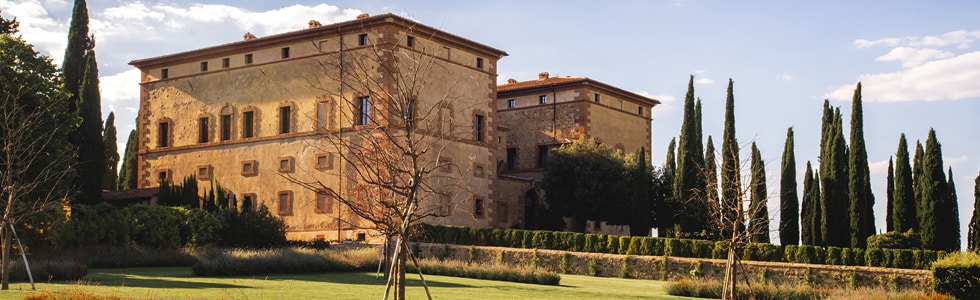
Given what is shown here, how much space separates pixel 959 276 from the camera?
25094mm

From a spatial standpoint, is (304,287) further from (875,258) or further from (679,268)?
(875,258)

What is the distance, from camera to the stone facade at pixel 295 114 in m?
44.4

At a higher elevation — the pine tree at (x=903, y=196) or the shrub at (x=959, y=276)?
the pine tree at (x=903, y=196)

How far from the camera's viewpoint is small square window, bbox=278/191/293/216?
151 ft

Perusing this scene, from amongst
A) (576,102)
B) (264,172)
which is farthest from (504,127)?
(264,172)

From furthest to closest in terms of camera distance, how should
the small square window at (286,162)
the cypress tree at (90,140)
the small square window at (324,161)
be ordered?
the small square window at (286,162) → the small square window at (324,161) → the cypress tree at (90,140)

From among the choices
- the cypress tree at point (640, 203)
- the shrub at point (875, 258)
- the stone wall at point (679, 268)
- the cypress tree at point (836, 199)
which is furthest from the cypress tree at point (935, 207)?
the cypress tree at point (640, 203)

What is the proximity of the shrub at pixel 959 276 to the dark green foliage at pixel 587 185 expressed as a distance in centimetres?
2392

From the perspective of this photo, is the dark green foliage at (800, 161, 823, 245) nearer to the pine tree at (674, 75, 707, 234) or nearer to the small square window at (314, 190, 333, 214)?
the pine tree at (674, 75, 707, 234)

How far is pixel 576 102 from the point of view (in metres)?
55.6

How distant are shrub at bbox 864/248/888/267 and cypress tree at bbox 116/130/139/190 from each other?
36.1 metres

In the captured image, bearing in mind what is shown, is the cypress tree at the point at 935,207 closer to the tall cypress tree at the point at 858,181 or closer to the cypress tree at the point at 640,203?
the tall cypress tree at the point at 858,181

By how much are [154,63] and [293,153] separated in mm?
8974

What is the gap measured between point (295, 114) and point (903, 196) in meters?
22.7
